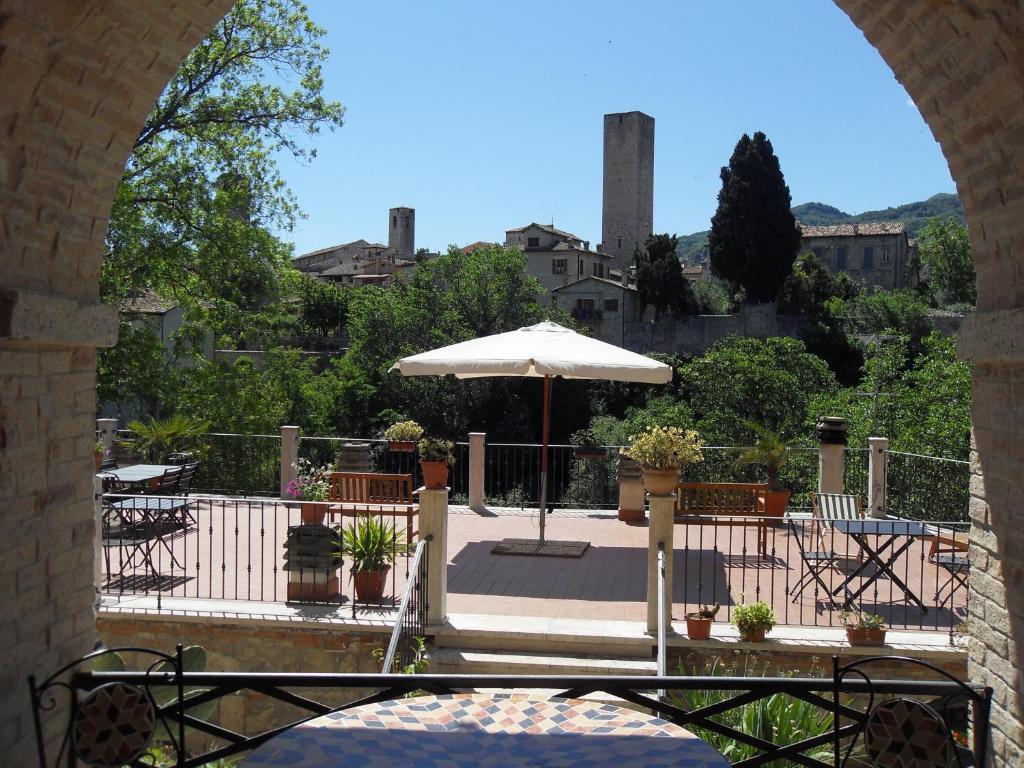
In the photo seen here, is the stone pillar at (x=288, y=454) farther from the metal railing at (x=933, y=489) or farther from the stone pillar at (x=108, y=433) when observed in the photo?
the metal railing at (x=933, y=489)

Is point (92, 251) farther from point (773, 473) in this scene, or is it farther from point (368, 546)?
point (773, 473)

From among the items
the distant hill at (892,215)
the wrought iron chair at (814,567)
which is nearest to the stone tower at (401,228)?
the distant hill at (892,215)

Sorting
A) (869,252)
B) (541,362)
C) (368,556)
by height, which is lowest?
(368,556)

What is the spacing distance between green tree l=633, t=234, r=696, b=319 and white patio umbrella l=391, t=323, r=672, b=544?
1403 inches

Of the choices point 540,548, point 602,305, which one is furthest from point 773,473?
point 602,305

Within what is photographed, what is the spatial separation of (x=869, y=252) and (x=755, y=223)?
24.6m

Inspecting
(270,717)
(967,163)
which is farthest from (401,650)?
(967,163)

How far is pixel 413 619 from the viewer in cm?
692

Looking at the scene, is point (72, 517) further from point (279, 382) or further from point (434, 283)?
point (434, 283)

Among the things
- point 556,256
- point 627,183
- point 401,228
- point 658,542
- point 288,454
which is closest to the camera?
point 658,542

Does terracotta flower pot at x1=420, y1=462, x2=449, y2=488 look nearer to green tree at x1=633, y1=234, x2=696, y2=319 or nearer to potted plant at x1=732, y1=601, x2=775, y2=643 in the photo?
potted plant at x1=732, y1=601, x2=775, y2=643

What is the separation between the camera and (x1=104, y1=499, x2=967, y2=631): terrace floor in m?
7.65

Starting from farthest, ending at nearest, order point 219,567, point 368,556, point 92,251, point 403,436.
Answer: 1. point 403,436
2. point 219,567
3. point 368,556
4. point 92,251

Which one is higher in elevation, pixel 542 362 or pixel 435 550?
pixel 542 362
